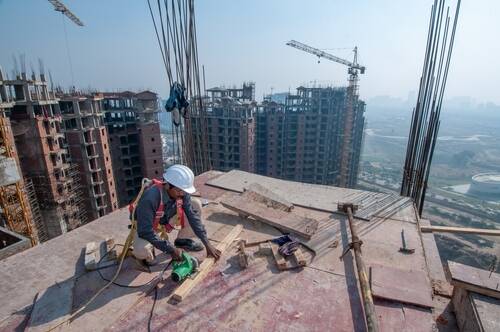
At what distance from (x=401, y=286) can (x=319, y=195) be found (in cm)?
322

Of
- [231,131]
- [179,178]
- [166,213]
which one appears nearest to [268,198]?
[166,213]

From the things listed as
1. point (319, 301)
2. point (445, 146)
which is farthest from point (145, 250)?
point (445, 146)

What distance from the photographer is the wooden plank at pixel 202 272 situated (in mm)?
3233

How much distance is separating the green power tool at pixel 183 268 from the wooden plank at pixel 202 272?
0.26 ft

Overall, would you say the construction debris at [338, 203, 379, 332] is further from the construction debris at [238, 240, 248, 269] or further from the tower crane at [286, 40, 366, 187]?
the tower crane at [286, 40, 366, 187]

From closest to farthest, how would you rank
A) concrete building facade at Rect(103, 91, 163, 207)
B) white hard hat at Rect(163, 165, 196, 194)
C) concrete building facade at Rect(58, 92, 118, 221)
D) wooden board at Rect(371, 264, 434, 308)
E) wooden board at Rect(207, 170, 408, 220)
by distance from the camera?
wooden board at Rect(371, 264, 434, 308), white hard hat at Rect(163, 165, 196, 194), wooden board at Rect(207, 170, 408, 220), concrete building facade at Rect(58, 92, 118, 221), concrete building facade at Rect(103, 91, 163, 207)

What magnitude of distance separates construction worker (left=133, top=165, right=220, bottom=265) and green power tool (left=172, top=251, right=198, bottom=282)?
0.09m

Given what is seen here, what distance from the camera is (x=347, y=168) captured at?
2066 inches

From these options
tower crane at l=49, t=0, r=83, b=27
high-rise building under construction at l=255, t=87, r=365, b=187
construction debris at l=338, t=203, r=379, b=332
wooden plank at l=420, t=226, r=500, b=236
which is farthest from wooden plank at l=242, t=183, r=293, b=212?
tower crane at l=49, t=0, r=83, b=27

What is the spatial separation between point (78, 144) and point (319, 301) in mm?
33126

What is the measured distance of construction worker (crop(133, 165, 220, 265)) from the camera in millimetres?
3330

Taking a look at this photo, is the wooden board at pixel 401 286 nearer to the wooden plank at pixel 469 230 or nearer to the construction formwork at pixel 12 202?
the wooden plank at pixel 469 230

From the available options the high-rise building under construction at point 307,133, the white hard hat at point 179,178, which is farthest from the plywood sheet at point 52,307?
the high-rise building under construction at point 307,133

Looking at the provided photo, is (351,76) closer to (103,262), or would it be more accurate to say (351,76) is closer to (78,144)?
(78,144)
